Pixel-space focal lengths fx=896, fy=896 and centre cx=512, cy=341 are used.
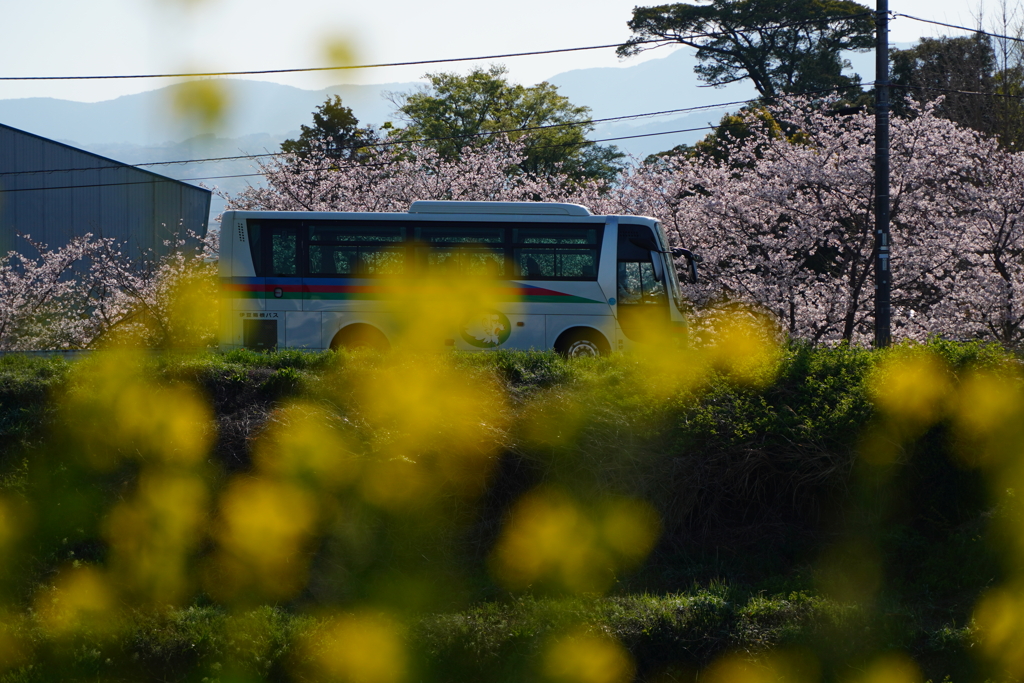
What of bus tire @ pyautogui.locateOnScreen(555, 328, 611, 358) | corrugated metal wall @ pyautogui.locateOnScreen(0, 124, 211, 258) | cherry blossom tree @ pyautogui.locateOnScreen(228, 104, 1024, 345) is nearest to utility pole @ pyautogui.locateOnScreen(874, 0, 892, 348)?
cherry blossom tree @ pyautogui.locateOnScreen(228, 104, 1024, 345)

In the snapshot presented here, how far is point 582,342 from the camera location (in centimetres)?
1511

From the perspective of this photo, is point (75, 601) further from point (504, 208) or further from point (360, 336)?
point (504, 208)

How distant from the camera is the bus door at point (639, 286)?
49.5 ft

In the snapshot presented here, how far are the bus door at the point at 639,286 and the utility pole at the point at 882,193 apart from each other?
10.9 feet

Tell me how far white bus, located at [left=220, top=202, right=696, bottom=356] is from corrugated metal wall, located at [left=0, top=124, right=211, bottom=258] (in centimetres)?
1715

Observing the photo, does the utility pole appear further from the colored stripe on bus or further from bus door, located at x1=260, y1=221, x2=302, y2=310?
bus door, located at x1=260, y1=221, x2=302, y2=310

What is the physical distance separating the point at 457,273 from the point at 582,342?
2453mm

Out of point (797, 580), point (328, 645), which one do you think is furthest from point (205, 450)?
point (797, 580)

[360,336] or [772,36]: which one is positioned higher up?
[772,36]

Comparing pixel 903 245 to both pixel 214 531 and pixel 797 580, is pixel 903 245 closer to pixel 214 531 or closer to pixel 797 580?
pixel 797 580

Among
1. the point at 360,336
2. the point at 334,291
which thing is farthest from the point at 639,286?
the point at 334,291

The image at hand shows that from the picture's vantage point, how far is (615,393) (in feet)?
31.0

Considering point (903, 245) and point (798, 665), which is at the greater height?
point (903, 245)

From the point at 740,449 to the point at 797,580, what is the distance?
1.42 m
